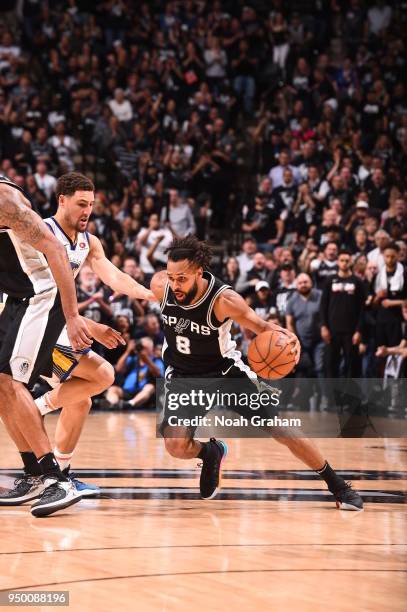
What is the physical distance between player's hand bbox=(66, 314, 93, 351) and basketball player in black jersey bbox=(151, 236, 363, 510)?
1.09 metres

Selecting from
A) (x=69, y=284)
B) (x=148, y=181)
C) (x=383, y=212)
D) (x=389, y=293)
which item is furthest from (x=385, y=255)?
(x=69, y=284)

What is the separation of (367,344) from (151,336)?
264cm

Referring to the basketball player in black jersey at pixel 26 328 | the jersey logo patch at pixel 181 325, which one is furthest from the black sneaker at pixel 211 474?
the basketball player in black jersey at pixel 26 328

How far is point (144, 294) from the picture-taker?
22.3 feet

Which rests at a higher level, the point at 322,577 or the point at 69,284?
the point at 69,284

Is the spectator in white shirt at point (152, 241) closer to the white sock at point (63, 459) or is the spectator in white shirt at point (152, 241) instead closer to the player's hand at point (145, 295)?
the player's hand at point (145, 295)

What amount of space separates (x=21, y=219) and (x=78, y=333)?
0.69 metres

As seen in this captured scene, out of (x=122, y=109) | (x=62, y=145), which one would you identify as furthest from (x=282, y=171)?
(x=62, y=145)

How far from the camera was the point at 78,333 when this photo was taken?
5324mm

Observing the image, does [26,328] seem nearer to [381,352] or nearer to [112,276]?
[112,276]

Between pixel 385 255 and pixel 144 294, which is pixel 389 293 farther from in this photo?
pixel 144 294

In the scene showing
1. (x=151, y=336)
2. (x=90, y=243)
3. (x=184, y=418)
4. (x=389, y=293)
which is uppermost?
(x=90, y=243)

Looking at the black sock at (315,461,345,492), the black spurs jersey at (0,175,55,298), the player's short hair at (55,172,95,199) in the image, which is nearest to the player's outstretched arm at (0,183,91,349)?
the black spurs jersey at (0,175,55,298)

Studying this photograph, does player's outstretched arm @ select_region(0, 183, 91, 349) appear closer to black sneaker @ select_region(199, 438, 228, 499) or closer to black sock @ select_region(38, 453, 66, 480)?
black sock @ select_region(38, 453, 66, 480)
